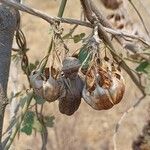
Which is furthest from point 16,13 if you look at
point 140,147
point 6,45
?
point 140,147

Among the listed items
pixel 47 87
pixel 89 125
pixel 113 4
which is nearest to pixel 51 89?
pixel 47 87

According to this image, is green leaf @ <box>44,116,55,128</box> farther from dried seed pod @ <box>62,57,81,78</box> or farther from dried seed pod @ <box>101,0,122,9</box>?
dried seed pod @ <box>62,57,81,78</box>

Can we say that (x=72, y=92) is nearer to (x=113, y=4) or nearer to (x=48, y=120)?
(x=48, y=120)

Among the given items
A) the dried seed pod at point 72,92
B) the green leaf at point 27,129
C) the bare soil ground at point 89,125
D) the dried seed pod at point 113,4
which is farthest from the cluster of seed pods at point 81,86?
the bare soil ground at point 89,125

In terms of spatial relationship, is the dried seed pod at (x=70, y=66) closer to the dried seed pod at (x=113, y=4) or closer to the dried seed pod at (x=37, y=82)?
the dried seed pod at (x=37, y=82)

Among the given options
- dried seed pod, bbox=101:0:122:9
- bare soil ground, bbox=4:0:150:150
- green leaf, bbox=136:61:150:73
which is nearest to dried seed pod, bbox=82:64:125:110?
green leaf, bbox=136:61:150:73

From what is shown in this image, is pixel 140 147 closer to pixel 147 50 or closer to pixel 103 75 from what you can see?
pixel 147 50
